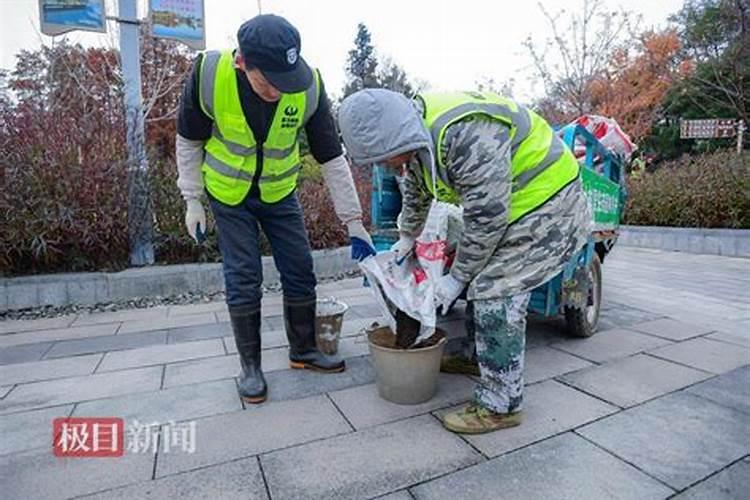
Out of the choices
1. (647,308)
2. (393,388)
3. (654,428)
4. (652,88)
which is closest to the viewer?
(654,428)

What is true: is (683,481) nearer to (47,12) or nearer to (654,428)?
(654,428)

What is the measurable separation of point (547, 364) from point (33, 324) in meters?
3.40

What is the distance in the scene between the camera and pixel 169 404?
196 centimetres

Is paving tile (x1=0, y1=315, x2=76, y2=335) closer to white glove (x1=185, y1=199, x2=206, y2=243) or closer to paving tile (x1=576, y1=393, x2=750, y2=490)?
white glove (x1=185, y1=199, x2=206, y2=243)

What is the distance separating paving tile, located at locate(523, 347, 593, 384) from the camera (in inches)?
87.7

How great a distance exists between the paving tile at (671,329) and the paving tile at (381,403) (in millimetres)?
1508

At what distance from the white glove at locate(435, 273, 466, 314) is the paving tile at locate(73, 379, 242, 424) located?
969 mm

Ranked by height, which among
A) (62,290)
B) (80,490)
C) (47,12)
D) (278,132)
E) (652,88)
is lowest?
(80,490)

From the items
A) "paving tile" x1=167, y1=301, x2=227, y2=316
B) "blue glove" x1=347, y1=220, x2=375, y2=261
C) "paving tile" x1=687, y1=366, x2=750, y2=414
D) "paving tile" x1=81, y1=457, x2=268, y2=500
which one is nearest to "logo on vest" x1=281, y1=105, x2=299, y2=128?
"blue glove" x1=347, y1=220, x2=375, y2=261

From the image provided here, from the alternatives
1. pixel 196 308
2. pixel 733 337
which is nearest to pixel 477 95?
pixel 733 337

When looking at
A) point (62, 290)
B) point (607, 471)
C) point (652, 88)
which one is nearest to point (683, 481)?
point (607, 471)

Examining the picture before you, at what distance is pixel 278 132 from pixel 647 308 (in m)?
3.12

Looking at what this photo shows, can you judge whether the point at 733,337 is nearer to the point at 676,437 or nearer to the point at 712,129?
the point at 676,437

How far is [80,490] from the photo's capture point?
1.41 m
